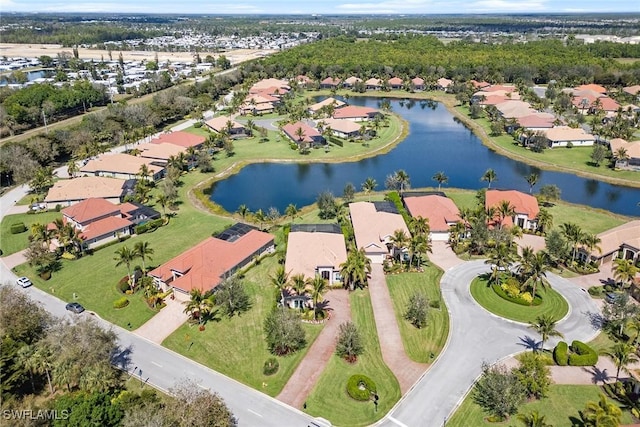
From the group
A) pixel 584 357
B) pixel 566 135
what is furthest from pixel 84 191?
pixel 566 135

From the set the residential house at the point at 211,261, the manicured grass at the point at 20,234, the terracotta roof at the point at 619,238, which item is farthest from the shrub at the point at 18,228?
the terracotta roof at the point at 619,238

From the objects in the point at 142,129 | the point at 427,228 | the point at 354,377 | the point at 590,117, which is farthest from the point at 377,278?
the point at 590,117

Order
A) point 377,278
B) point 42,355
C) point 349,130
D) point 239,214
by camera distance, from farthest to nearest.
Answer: point 349,130, point 239,214, point 377,278, point 42,355

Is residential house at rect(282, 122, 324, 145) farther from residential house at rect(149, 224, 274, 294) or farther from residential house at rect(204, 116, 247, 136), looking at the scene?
residential house at rect(149, 224, 274, 294)

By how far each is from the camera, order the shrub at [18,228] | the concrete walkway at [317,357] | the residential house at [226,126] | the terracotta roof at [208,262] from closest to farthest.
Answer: the concrete walkway at [317,357] → the terracotta roof at [208,262] → the shrub at [18,228] → the residential house at [226,126]

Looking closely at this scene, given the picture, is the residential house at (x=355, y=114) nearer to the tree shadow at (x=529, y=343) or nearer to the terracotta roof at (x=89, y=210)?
the terracotta roof at (x=89, y=210)

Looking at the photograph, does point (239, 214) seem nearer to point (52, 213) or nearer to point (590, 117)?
point (52, 213)
